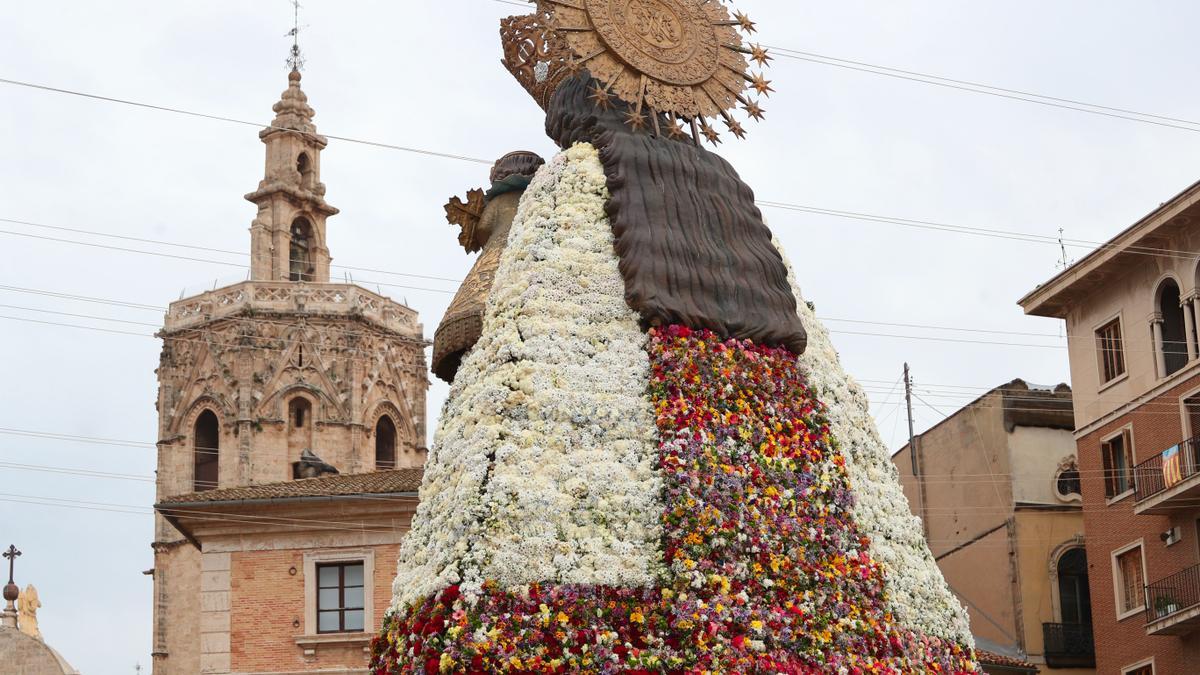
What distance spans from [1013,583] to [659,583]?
24.6 meters

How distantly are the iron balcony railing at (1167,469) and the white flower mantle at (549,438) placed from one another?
705 inches

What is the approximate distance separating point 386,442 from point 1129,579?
53.5m

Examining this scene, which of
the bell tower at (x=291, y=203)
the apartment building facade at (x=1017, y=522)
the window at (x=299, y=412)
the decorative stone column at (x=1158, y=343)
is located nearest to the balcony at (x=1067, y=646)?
the apartment building facade at (x=1017, y=522)

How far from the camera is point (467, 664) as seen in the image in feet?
62.7

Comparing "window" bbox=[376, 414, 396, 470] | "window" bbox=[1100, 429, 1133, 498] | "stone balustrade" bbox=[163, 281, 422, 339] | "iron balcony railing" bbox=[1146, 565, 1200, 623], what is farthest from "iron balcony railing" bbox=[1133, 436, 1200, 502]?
"window" bbox=[376, 414, 396, 470]

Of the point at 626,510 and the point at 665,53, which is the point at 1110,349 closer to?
the point at 665,53

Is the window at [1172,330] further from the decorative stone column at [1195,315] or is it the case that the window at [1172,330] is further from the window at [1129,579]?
the window at [1129,579]

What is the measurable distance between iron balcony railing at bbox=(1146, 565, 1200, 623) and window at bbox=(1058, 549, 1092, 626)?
4991mm

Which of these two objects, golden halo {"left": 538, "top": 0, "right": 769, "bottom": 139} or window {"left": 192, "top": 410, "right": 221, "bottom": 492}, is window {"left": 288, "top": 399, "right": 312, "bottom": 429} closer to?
window {"left": 192, "top": 410, "right": 221, "bottom": 492}

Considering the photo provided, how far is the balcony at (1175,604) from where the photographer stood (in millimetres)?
36656

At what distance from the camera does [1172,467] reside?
122 feet

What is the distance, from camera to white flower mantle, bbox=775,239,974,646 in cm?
2198

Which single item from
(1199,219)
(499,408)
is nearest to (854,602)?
(499,408)

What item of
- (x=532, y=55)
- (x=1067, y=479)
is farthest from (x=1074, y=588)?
(x=532, y=55)
